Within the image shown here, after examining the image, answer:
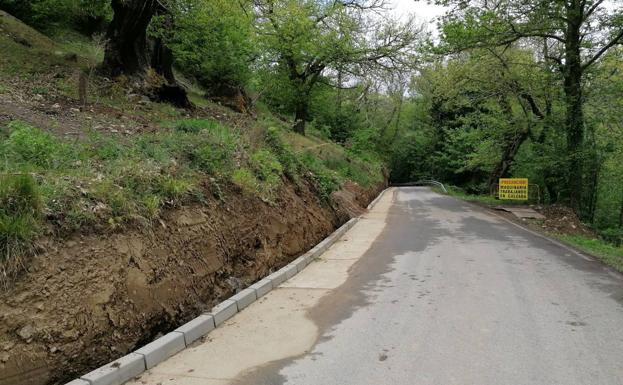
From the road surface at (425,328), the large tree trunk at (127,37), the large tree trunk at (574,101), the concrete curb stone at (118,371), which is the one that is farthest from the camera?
the large tree trunk at (574,101)

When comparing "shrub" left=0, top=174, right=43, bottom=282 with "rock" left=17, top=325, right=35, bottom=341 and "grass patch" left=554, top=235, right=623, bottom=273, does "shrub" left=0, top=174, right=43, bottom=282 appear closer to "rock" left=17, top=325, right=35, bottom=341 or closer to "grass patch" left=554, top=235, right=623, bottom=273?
"rock" left=17, top=325, right=35, bottom=341

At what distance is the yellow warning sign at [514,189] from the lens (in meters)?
21.6

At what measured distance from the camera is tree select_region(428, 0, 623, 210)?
16922mm

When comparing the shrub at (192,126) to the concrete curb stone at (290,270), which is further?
the shrub at (192,126)

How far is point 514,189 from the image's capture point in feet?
71.8

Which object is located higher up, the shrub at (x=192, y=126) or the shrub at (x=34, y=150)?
the shrub at (x=192, y=126)

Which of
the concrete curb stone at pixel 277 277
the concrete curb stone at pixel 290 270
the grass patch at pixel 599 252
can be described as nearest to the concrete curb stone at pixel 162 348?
the concrete curb stone at pixel 277 277

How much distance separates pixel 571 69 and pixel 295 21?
12.2m

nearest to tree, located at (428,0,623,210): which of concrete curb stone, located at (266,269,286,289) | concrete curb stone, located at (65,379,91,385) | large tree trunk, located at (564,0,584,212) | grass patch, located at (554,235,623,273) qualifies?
large tree trunk, located at (564,0,584,212)

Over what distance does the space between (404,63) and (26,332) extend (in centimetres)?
2361

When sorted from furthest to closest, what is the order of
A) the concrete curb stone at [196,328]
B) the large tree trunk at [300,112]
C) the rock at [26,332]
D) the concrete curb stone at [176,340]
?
the large tree trunk at [300,112], the concrete curb stone at [196,328], the concrete curb stone at [176,340], the rock at [26,332]

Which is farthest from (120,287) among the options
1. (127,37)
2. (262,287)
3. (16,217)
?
(127,37)

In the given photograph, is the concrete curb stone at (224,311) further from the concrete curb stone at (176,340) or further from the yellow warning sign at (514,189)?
the yellow warning sign at (514,189)

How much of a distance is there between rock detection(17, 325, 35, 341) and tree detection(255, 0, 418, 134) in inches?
827
